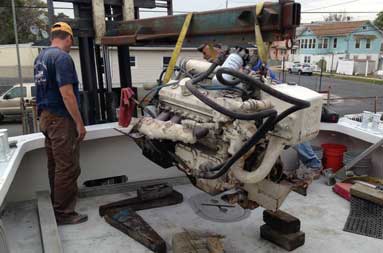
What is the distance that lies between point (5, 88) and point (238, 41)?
12624 mm

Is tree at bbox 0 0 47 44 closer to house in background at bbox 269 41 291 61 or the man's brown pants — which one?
the man's brown pants

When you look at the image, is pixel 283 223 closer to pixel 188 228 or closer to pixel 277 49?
pixel 188 228

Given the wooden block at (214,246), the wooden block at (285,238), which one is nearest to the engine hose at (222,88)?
the wooden block at (214,246)

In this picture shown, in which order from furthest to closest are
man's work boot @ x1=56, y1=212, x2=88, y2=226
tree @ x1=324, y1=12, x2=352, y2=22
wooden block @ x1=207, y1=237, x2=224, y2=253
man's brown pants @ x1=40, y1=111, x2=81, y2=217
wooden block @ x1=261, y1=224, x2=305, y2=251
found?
tree @ x1=324, y1=12, x2=352, y2=22 < man's work boot @ x1=56, y1=212, x2=88, y2=226 < man's brown pants @ x1=40, y1=111, x2=81, y2=217 < wooden block @ x1=261, y1=224, x2=305, y2=251 < wooden block @ x1=207, y1=237, x2=224, y2=253

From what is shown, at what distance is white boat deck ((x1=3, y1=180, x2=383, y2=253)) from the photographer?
97.2 inches

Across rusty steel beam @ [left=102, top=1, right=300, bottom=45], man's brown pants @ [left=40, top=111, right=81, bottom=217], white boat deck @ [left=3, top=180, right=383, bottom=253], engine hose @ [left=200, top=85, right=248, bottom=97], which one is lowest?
white boat deck @ [left=3, top=180, right=383, bottom=253]

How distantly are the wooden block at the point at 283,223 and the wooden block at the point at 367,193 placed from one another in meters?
0.73

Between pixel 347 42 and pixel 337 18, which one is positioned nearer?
pixel 347 42

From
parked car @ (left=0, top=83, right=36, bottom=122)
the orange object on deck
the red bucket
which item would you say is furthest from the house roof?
the orange object on deck

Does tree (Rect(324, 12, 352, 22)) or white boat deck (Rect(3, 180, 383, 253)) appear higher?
tree (Rect(324, 12, 352, 22))

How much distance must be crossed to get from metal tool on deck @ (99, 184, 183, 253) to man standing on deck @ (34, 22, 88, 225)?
10.0 inches

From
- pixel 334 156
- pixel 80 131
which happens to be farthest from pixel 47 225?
pixel 334 156

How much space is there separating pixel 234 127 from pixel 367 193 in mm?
1571

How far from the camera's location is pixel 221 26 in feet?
6.84
